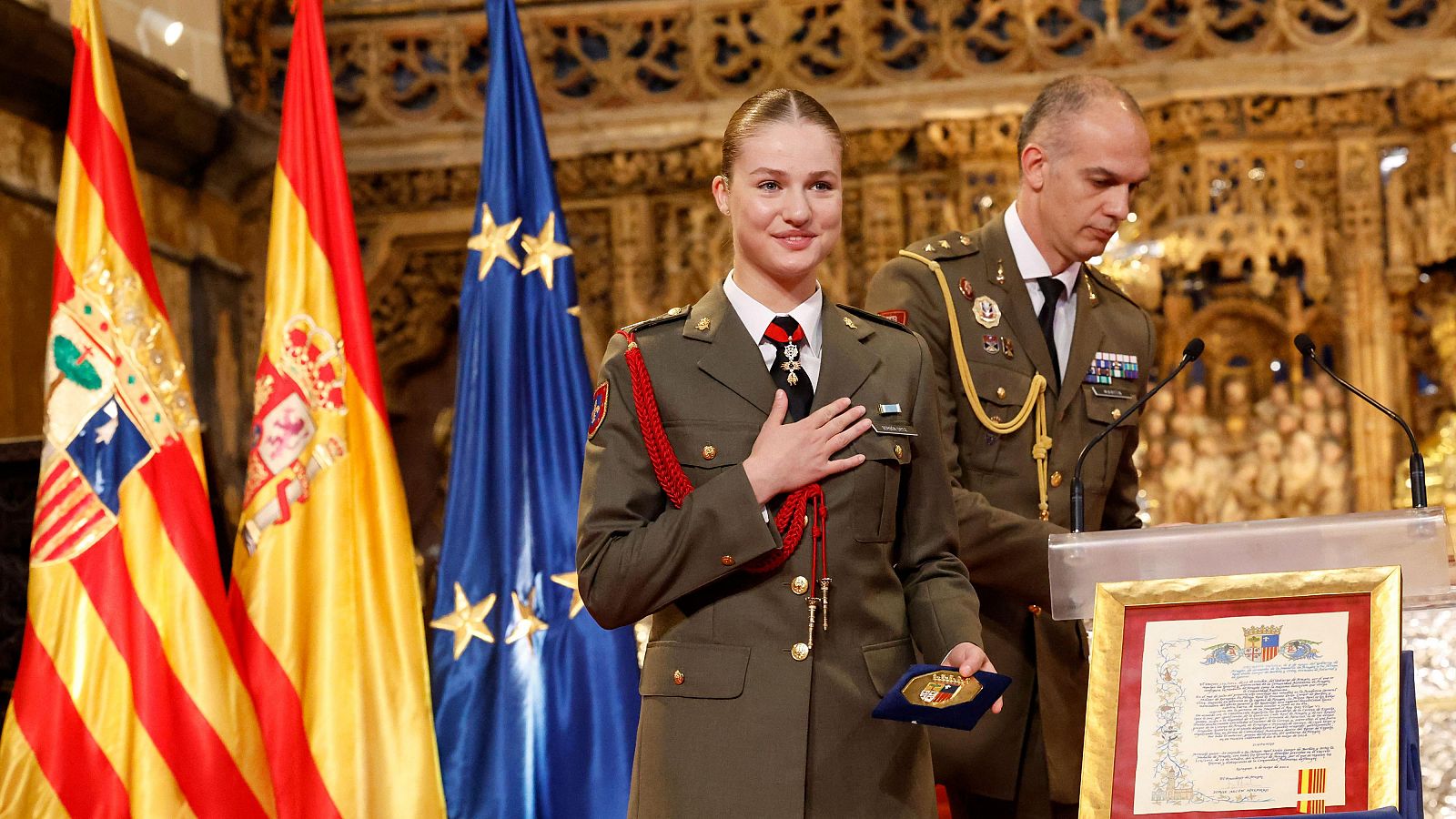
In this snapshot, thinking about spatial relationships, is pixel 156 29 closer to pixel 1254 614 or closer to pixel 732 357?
pixel 732 357

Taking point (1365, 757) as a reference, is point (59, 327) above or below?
above

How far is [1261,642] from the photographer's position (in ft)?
5.56

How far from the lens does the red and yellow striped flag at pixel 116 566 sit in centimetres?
287

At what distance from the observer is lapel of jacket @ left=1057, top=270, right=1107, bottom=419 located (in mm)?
2527

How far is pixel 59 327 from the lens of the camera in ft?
10.0

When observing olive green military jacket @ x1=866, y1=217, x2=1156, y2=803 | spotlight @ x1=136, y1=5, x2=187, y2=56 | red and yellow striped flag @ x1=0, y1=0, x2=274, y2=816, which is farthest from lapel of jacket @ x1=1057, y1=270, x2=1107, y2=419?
spotlight @ x1=136, y1=5, x2=187, y2=56

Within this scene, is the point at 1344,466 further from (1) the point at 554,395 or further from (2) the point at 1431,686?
(1) the point at 554,395

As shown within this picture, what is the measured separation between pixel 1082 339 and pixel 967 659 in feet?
3.11

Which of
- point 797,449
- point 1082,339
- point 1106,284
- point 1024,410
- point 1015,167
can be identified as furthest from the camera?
point 1015,167

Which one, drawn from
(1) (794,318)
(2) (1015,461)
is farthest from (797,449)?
(2) (1015,461)

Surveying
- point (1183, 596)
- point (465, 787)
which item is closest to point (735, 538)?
point (1183, 596)

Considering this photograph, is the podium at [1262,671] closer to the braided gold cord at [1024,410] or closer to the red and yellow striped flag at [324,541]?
the braided gold cord at [1024,410]

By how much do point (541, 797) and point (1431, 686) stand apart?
1.63 m

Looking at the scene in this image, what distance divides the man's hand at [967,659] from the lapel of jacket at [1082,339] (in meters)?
0.80
